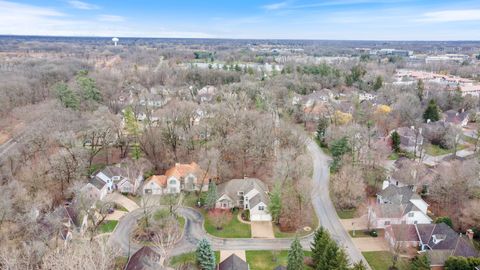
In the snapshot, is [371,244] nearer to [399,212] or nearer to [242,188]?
[399,212]

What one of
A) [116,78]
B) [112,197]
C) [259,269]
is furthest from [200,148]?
[116,78]

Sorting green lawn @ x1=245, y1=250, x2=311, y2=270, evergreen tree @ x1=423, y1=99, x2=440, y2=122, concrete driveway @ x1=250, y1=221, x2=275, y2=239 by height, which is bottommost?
green lawn @ x1=245, y1=250, x2=311, y2=270

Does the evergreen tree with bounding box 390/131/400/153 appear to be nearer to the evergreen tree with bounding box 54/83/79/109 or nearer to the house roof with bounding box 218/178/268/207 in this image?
the house roof with bounding box 218/178/268/207

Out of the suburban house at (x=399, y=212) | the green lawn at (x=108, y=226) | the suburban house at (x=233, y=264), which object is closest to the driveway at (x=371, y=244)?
the suburban house at (x=399, y=212)

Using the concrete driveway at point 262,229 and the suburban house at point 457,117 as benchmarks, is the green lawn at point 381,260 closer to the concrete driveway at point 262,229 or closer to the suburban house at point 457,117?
the concrete driveway at point 262,229

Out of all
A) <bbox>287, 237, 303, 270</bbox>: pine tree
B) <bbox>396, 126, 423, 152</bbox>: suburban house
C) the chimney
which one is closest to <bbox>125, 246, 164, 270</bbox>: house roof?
<bbox>287, 237, 303, 270</bbox>: pine tree
